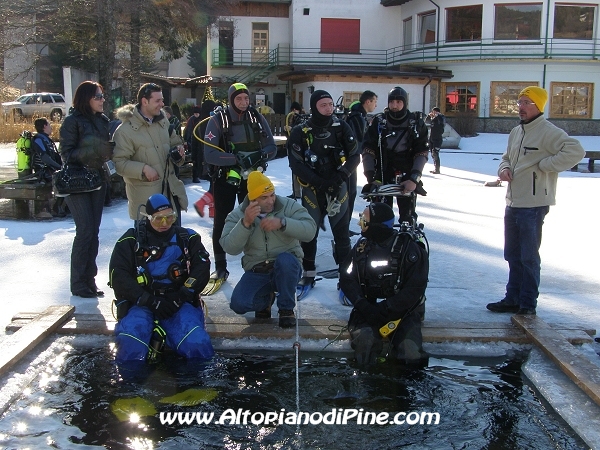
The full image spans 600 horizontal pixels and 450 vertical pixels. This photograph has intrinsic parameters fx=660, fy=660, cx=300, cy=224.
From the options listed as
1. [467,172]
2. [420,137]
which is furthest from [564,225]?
[467,172]

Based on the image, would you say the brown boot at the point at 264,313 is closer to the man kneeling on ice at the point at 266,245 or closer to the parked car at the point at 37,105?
the man kneeling on ice at the point at 266,245

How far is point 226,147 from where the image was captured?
6027mm

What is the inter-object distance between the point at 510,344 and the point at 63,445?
3.03 metres

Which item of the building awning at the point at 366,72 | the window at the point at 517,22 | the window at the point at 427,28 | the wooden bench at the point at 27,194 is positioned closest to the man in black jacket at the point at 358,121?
the wooden bench at the point at 27,194

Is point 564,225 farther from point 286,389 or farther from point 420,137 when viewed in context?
point 286,389

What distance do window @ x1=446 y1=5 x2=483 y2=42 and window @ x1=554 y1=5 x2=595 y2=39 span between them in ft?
12.0

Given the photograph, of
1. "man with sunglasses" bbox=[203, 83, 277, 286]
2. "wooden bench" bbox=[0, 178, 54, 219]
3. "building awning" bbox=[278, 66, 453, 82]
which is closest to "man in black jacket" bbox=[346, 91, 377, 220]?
"man with sunglasses" bbox=[203, 83, 277, 286]

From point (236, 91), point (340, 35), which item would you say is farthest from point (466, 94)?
point (236, 91)

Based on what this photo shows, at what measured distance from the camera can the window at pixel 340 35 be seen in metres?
35.9

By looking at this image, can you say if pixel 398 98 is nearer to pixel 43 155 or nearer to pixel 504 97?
pixel 43 155

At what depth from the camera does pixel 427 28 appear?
3453 centimetres

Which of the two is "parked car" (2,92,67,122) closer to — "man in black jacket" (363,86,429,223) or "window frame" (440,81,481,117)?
"window frame" (440,81,481,117)

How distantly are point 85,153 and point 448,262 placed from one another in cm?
391

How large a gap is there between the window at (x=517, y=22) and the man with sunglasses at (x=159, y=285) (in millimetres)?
30588
